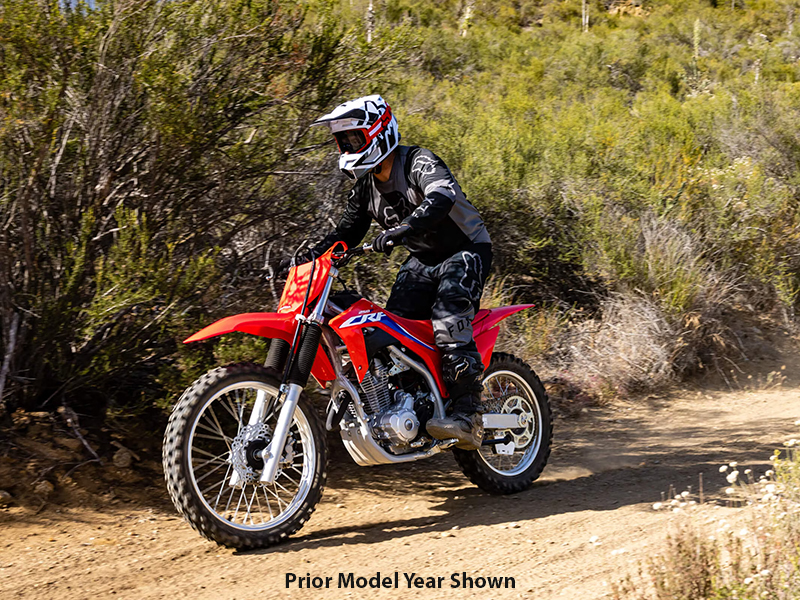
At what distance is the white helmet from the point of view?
4566mm

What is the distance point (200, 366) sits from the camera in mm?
5152

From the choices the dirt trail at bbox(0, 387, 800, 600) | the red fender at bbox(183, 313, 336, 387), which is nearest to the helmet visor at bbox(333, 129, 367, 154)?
the red fender at bbox(183, 313, 336, 387)

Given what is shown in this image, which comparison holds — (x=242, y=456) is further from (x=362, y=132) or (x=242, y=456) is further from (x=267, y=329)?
(x=362, y=132)

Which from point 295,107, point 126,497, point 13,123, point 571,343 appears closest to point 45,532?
point 126,497

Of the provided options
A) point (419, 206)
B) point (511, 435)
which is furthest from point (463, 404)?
point (419, 206)

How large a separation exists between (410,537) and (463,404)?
861mm

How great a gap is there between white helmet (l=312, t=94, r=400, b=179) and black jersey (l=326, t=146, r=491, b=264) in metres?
0.20

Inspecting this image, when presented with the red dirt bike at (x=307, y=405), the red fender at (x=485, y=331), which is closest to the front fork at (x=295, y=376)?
the red dirt bike at (x=307, y=405)

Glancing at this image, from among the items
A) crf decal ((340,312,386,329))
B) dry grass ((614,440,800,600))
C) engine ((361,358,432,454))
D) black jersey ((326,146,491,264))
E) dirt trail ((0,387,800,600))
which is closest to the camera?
dry grass ((614,440,800,600))

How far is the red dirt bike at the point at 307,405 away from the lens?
4094 millimetres

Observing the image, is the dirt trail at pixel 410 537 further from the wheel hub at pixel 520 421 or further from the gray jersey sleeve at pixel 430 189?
the gray jersey sleeve at pixel 430 189

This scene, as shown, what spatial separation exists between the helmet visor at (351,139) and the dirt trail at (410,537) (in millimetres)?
2173

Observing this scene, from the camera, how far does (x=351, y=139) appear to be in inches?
184

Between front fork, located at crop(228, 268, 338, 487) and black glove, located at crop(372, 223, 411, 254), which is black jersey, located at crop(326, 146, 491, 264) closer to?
black glove, located at crop(372, 223, 411, 254)
